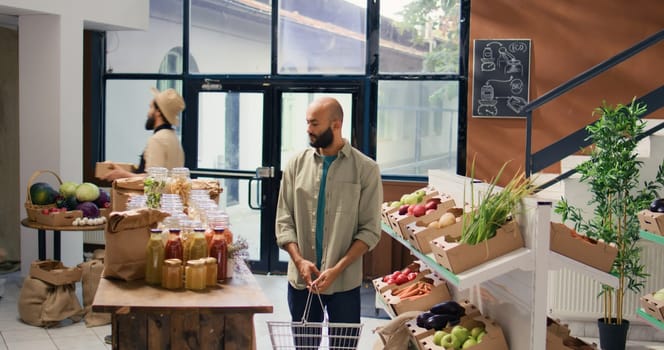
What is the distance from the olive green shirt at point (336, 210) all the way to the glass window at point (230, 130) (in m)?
4.47

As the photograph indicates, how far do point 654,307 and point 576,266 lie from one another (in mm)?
1465

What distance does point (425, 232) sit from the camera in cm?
385

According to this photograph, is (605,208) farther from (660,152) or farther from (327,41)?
(327,41)

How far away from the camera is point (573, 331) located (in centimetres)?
677

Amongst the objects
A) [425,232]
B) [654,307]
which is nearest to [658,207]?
[654,307]

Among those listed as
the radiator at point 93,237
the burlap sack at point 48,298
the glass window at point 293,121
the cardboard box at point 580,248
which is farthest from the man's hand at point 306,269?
the radiator at point 93,237

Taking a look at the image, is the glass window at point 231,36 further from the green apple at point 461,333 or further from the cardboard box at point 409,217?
the green apple at point 461,333

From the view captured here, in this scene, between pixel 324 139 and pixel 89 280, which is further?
pixel 89 280

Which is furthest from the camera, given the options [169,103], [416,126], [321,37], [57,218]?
[321,37]

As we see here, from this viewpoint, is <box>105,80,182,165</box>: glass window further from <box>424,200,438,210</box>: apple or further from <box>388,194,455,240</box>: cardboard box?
<box>424,200,438,210</box>: apple

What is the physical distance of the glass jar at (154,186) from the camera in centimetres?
474

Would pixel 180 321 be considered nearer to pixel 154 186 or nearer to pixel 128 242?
pixel 128 242

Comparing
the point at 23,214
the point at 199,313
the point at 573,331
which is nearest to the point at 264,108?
the point at 23,214

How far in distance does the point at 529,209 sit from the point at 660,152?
3.44 metres
